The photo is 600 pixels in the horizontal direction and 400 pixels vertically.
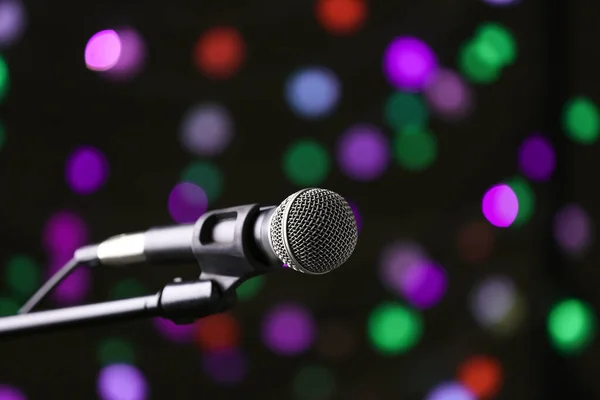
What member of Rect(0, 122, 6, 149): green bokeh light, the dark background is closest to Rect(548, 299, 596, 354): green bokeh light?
the dark background

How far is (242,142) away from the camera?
139cm

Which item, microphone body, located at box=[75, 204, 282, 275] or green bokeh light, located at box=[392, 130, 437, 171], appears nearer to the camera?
microphone body, located at box=[75, 204, 282, 275]

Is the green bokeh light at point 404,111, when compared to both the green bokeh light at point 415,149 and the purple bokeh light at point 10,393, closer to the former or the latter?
the green bokeh light at point 415,149

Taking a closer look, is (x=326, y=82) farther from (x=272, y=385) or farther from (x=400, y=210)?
(x=272, y=385)

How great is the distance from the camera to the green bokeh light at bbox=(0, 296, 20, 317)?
1274 millimetres

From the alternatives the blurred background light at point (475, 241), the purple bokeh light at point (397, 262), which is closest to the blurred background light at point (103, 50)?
the purple bokeh light at point (397, 262)

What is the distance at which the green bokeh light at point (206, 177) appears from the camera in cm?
136

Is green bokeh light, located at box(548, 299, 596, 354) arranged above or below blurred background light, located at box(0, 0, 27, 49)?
below

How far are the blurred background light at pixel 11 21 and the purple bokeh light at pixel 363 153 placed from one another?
69 cm

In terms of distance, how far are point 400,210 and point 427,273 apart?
6.3 inches

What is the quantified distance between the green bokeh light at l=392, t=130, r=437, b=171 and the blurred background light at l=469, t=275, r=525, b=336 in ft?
1.04

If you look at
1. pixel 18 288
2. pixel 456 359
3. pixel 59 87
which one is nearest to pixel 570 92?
pixel 456 359

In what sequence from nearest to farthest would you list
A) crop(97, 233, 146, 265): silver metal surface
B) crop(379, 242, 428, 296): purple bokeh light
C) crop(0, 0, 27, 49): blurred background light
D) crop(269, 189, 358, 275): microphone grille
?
1. crop(269, 189, 358, 275): microphone grille
2. crop(97, 233, 146, 265): silver metal surface
3. crop(0, 0, 27, 49): blurred background light
4. crop(379, 242, 428, 296): purple bokeh light

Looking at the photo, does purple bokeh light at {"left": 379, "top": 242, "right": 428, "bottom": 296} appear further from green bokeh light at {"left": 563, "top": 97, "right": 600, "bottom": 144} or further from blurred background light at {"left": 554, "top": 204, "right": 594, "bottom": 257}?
green bokeh light at {"left": 563, "top": 97, "right": 600, "bottom": 144}
